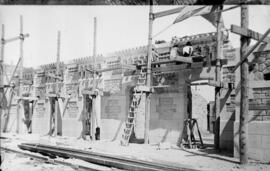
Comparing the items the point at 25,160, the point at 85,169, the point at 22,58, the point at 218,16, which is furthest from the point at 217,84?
the point at 22,58

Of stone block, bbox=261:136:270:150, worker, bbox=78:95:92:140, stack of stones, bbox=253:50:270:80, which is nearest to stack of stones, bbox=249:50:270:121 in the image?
stack of stones, bbox=253:50:270:80

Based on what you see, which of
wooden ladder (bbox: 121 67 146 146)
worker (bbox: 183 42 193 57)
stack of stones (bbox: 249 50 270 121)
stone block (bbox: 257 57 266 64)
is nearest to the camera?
stack of stones (bbox: 249 50 270 121)

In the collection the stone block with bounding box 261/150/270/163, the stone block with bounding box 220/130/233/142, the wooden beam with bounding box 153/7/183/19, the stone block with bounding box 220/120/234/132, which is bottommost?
the stone block with bounding box 261/150/270/163

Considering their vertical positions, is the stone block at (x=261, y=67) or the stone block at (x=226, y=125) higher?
the stone block at (x=261, y=67)

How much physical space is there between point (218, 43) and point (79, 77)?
34.1 ft

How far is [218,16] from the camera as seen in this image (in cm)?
1182

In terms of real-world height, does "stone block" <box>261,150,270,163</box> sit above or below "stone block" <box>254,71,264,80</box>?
below

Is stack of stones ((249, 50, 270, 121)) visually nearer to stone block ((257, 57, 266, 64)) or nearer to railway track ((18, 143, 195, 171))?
stone block ((257, 57, 266, 64))

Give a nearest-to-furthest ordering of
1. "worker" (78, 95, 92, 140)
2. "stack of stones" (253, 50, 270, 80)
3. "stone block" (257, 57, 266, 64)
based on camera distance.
→ "stack of stones" (253, 50, 270, 80)
"stone block" (257, 57, 266, 64)
"worker" (78, 95, 92, 140)

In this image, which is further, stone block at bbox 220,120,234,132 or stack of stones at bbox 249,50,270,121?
stone block at bbox 220,120,234,132

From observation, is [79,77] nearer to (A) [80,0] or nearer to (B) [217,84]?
(B) [217,84]

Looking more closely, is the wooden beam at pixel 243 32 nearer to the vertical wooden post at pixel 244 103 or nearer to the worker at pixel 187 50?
the vertical wooden post at pixel 244 103

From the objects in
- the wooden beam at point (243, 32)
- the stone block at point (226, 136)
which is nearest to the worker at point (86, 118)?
the stone block at point (226, 136)

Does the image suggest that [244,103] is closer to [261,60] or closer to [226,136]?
[261,60]
